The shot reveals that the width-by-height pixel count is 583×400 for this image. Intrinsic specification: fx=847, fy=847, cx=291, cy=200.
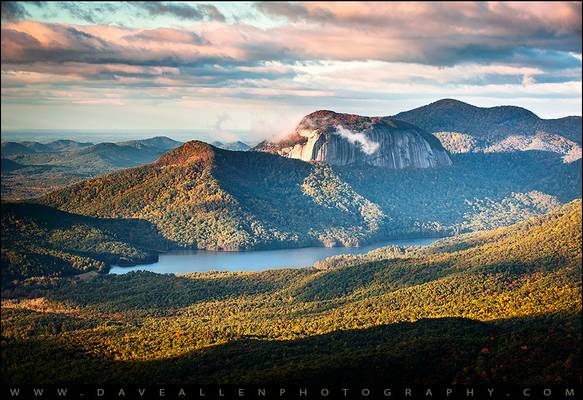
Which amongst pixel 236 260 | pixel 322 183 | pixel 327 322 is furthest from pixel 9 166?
pixel 327 322

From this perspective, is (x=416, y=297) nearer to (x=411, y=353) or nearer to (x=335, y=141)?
Result: (x=411, y=353)

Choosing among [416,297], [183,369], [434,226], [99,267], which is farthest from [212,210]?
[183,369]

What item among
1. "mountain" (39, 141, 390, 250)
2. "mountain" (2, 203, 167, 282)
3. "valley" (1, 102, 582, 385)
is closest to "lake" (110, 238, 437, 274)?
"valley" (1, 102, 582, 385)

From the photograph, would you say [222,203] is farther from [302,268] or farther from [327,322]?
[327,322]

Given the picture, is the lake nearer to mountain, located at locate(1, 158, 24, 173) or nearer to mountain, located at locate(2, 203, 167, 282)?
mountain, located at locate(2, 203, 167, 282)

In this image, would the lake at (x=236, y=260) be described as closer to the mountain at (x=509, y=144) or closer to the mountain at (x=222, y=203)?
the mountain at (x=222, y=203)

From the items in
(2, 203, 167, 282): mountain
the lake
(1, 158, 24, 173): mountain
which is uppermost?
(1, 158, 24, 173): mountain
